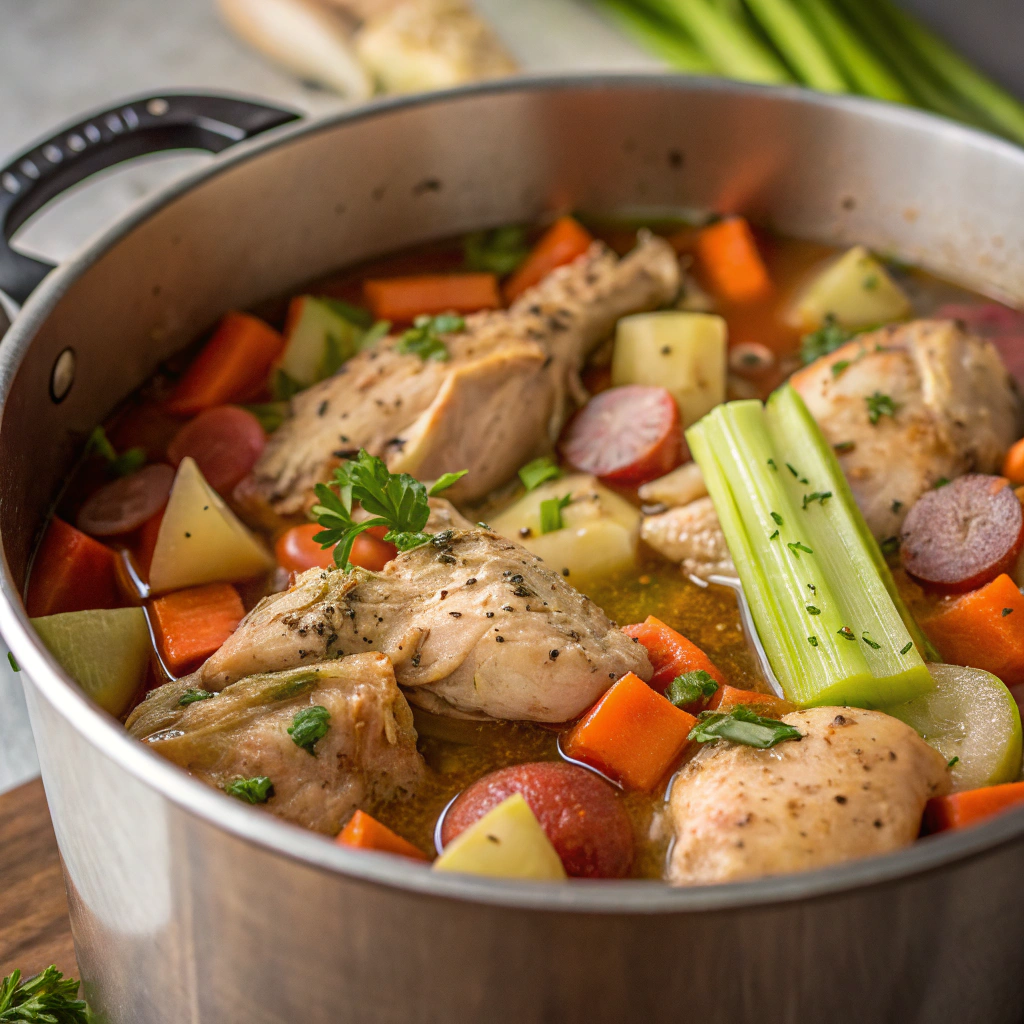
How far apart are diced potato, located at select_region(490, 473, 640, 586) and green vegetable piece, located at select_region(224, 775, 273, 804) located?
2.76 ft

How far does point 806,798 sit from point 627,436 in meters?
1.13

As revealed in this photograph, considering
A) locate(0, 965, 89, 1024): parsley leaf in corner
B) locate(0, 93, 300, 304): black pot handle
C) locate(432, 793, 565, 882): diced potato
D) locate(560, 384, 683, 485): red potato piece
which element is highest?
locate(0, 93, 300, 304): black pot handle

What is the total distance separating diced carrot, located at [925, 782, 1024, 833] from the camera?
1.80 meters

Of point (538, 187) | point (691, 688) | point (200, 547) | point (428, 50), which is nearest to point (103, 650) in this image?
point (200, 547)

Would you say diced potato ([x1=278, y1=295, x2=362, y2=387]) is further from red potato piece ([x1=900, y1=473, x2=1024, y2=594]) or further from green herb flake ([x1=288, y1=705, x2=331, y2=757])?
red potato piece ([x1=900, y1=473, x2=1024, y2=594])

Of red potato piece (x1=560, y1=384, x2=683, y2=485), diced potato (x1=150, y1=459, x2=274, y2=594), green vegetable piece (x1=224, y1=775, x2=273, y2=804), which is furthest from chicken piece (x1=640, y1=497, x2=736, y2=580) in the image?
green vegetable piece (x1=224, y1=775, x2=273, y2=804)

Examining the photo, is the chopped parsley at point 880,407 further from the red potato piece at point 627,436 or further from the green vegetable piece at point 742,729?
the green vegetable piece at point 742,729

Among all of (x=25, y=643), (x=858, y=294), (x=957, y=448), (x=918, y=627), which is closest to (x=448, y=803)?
(x=25, y=643)

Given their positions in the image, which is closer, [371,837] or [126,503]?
[371,837]

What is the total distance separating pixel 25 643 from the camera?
1631 mm

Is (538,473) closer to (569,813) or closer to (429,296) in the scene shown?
(429,296)

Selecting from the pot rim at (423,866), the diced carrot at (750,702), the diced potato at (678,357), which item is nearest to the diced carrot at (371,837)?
the pot rim at (423,866)

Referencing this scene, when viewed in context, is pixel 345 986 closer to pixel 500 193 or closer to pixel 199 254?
→ pixel 199 254

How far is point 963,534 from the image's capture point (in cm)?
236
